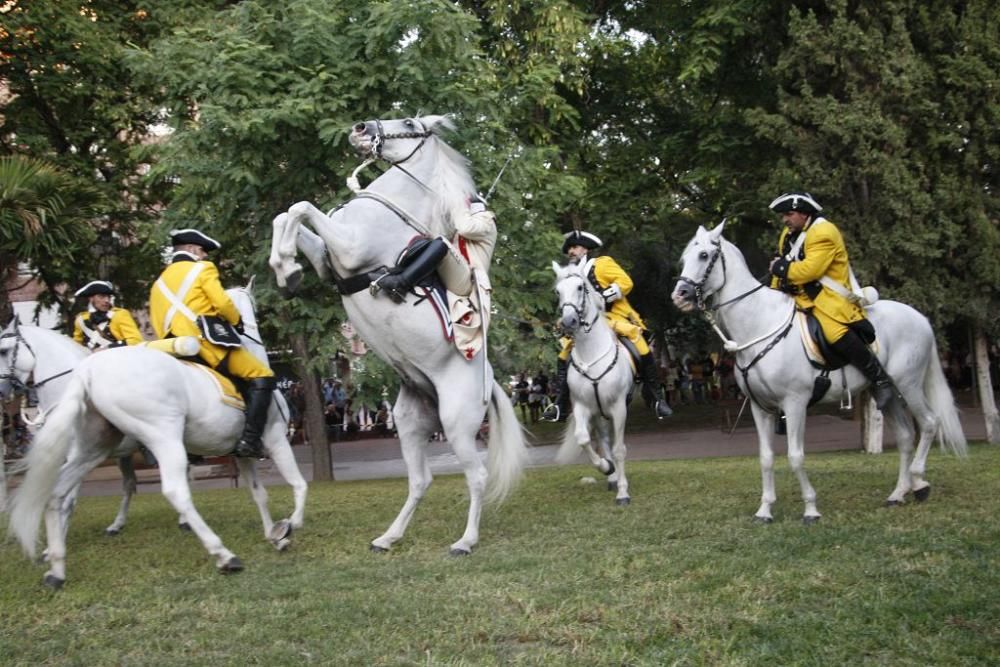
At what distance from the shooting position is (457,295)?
31.1ft

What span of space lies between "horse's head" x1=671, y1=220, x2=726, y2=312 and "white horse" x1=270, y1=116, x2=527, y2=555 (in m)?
1.87

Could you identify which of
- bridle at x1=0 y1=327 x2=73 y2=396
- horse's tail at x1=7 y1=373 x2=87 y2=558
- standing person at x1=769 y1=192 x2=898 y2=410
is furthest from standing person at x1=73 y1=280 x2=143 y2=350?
standing person at x1=769 y1=192 x2=898 y2=410

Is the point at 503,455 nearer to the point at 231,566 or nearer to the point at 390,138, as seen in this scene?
the point at 231,566

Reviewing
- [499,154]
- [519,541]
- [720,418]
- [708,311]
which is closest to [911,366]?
[708,311]

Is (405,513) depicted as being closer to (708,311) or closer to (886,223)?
(708,311)

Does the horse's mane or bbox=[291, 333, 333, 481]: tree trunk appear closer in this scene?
the horse's mane

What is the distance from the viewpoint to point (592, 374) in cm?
1259

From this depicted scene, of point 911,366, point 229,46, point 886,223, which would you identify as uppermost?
point 229,46

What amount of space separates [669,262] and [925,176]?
13.1m

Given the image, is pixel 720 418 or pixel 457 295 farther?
pixel 720 418

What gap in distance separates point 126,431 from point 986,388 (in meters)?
16.3

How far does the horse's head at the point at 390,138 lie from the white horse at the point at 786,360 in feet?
8.57

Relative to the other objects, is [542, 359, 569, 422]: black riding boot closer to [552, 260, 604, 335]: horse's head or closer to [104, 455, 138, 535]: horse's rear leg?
[552, 260, 604, 335]: horse's head

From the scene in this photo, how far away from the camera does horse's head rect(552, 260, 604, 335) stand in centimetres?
1198
